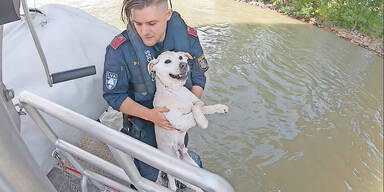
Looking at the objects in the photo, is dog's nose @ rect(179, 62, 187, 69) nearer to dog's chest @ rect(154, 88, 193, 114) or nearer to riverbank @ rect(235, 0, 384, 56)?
dog's chest @ rect(154, 88, 193, 114)

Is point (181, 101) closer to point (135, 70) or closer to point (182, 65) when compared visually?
point (182, 65)

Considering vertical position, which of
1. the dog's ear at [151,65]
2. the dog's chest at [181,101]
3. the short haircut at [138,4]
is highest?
the short haircut at [138,4]

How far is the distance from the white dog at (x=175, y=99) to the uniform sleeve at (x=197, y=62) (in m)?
0.25

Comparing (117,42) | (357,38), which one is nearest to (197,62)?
(117,42)

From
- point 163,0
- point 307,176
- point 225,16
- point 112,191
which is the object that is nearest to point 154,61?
point 163,0

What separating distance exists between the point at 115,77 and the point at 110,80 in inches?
1.4

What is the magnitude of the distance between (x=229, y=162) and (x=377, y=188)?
1542 millimetres

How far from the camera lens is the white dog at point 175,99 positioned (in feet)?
5.24

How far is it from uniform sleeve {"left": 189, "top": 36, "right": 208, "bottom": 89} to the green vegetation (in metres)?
6.71

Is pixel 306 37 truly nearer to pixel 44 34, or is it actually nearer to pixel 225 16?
pixel 225 16

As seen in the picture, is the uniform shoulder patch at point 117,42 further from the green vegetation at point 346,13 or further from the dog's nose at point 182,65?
the green vegetation at point 346,13

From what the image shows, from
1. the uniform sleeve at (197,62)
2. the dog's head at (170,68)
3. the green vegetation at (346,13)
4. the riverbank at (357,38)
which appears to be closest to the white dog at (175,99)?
the dog's head at (170,68)

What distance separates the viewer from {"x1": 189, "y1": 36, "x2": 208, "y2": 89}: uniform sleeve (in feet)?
6.40

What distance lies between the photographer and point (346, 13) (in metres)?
7.41
